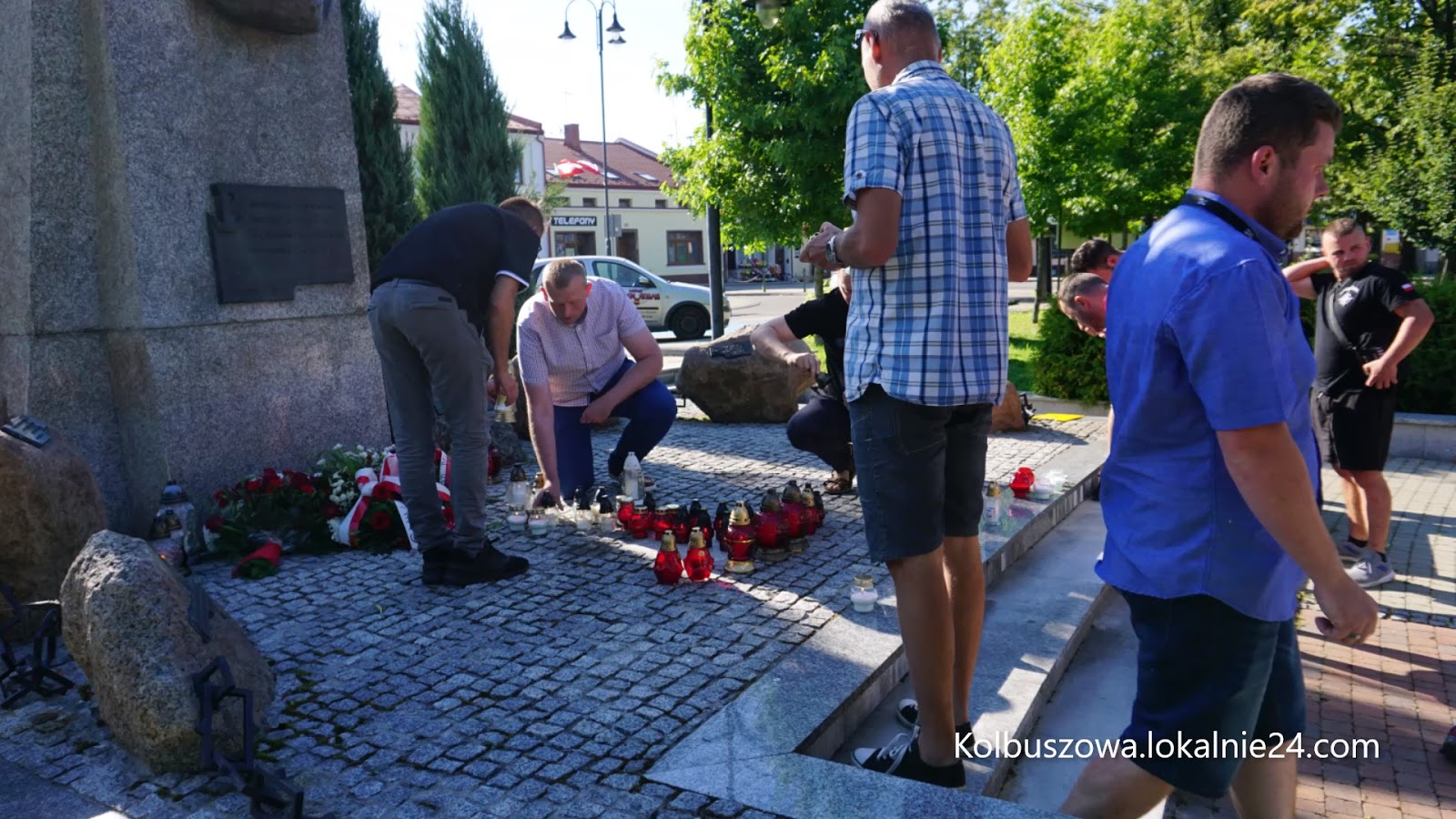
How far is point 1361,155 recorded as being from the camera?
767 inches

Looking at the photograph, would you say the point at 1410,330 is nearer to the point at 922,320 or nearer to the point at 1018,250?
the point at 1018,250

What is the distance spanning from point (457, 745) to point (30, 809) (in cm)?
109

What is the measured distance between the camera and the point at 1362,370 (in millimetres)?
5113

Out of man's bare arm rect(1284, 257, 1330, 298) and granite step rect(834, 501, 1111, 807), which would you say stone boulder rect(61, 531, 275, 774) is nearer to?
granite step rect(834, 501, 1111, 807)

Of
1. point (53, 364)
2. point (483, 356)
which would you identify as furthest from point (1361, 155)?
point (53, 364)

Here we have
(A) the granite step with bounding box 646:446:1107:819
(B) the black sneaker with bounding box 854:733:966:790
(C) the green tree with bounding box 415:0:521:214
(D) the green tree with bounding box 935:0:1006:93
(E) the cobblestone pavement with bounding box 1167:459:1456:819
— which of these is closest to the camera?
(A) the granite step with bounding box 646:446:1107:819

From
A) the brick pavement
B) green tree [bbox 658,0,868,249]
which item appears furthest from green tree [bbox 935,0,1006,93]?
the brick pavement

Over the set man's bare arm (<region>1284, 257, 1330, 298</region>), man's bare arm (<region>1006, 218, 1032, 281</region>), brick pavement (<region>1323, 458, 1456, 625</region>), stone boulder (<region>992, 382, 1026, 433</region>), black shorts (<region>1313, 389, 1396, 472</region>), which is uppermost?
man's bare arm (<region>1006, 218, 1032, 281</region>)

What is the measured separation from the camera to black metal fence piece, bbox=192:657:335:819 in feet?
8.30

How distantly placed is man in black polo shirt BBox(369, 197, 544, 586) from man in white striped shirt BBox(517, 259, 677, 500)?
0.81 m

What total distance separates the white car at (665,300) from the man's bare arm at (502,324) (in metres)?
15.0

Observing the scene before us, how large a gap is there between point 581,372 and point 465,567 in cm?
167

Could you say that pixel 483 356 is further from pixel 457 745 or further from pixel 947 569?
pixel 947 569

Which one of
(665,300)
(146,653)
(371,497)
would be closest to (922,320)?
(146,653)
